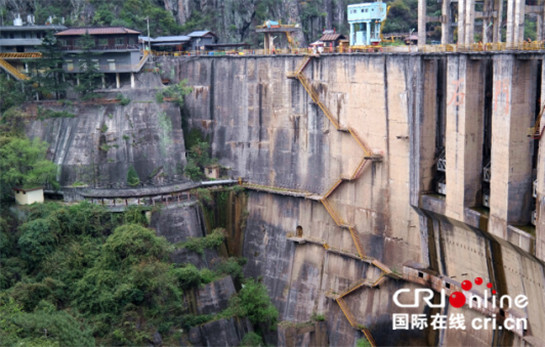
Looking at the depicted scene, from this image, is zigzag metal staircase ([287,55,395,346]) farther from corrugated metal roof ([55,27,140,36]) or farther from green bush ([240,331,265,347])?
corrugated metal roof ([55,27,140,36])

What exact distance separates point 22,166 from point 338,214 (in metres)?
19.3

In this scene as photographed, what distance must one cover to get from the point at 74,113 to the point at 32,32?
10292 mm

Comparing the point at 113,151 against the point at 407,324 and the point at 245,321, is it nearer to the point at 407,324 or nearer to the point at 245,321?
the point at 245,321

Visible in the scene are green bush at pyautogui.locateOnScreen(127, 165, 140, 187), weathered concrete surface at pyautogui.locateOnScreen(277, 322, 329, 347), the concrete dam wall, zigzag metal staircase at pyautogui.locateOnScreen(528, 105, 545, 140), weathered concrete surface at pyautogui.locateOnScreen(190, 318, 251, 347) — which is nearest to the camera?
zigzag metal staircase at pyautogui.locateOnScreen(528, 105, 545, 140)

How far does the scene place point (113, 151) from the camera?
4647 centimetres

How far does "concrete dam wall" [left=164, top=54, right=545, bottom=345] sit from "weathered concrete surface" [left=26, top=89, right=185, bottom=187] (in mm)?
3211

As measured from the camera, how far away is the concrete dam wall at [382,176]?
31375 mm

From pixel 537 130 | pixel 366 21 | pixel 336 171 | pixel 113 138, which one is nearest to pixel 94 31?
pixel 113 138

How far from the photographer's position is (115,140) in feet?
153

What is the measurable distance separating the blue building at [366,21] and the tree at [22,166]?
22370 millimetres

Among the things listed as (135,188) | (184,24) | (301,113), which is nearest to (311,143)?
(301,113)

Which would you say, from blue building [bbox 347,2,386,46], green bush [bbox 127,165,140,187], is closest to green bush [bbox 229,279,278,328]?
green bush [bbox 127,165,140,187]

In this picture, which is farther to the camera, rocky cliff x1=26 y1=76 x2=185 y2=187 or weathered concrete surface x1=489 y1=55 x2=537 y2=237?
rocky cliff x1=26 y1=76 x2=185 y2=187

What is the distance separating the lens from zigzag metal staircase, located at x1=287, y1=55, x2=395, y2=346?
129 ft
